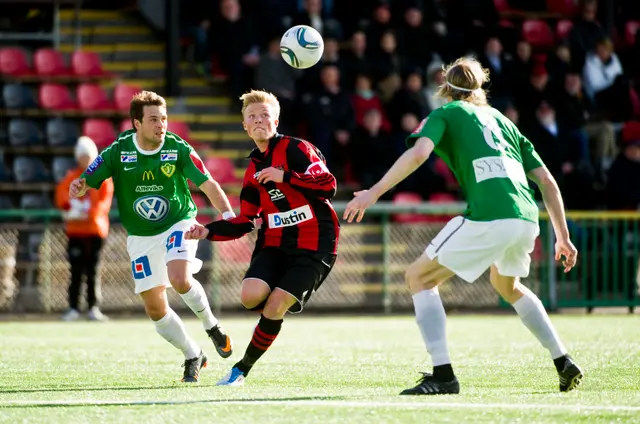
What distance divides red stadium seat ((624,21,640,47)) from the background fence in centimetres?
609

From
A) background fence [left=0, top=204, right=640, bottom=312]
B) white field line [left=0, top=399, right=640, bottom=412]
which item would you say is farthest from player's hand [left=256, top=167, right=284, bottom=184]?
background fence [left=0, top=204, right=640, bottom=312]

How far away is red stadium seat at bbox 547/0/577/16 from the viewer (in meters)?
23.2

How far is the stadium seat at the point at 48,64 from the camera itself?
64.6 feet

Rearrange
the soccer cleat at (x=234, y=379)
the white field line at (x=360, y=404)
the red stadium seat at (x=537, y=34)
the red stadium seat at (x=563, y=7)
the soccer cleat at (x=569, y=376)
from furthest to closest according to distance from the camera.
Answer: the red stadium seat at (x=563, y=7)
the red stadium seat at (x=537, y=34)
the soccer cleat at (x=234, y=379)
the soccer cleat at (x=569, y=376)
the white field line at (x=360, y=404)

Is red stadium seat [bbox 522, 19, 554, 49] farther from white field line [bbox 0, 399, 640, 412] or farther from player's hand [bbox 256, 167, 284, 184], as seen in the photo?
white field line [bbox 0, 399, 640, 412]

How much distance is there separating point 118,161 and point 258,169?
1.17 meters

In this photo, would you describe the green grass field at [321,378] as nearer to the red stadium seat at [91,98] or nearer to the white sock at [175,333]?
the white sock at [175,333]

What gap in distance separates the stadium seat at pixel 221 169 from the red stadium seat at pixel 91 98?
179cm

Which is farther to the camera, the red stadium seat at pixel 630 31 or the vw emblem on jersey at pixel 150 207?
the red stadium seat at pixel 630 31

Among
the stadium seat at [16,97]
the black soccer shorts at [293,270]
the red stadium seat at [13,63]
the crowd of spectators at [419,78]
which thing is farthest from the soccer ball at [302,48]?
the red stadium seat at [13,63]

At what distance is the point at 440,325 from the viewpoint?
7344 millimetres

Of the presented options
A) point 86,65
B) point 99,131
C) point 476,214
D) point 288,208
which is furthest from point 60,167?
point 476,214

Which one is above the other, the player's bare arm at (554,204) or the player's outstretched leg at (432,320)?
the player's bare arm at (554,204)

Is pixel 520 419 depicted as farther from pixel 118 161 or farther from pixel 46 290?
pixel 46 290
